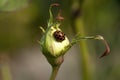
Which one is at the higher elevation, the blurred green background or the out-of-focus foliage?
the out-of-focus foliage

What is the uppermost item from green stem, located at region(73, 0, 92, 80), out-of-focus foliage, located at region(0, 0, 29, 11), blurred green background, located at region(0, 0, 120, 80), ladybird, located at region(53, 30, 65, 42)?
out-of-focus foliage, located at region(0, 0, 29, 11)

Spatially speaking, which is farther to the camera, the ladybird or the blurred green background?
the blurred green background

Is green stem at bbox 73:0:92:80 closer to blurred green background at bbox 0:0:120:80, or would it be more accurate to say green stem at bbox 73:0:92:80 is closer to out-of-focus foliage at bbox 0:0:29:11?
blurred green background at bbox 0:0:120:80

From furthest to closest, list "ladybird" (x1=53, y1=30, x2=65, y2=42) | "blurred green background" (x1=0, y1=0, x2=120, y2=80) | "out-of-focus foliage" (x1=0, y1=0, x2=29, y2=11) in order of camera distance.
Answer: "blurred green background" (x1=0, y1=0, x2=120, y2=80), "out-of-focus foliage" (x1=0, y1=0, x2=29, y2=11), "ladybird" (x1=53, y1=30, x2=65, y2=42)

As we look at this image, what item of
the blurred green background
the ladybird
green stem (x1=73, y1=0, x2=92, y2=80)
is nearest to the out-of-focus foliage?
the blurred green background

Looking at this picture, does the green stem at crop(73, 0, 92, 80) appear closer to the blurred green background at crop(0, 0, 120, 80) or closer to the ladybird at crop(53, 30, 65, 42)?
the blurred green background at crop(0, 0, 120, 80)

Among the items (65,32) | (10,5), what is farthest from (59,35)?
(65,32)

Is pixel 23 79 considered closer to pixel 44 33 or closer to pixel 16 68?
pixel 16 68

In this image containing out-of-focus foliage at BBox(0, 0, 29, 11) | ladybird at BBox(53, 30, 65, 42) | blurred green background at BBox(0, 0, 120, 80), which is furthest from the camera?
blurred green background at BBox(0, 0, 120, 80)
